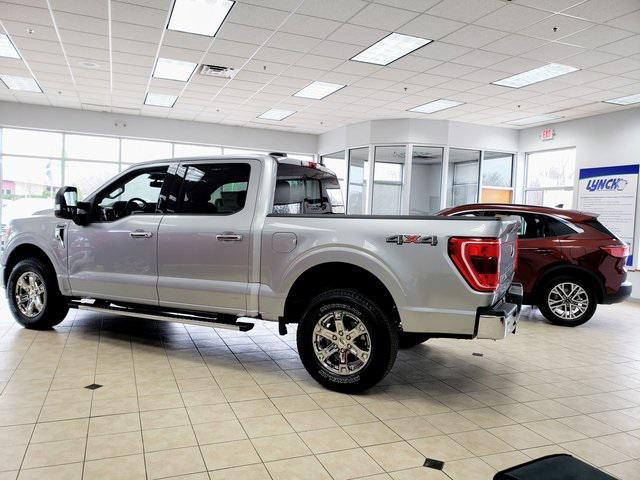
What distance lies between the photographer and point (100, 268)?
4391mm

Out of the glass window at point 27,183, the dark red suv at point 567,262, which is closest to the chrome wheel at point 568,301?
the dark red suv at point 567,262

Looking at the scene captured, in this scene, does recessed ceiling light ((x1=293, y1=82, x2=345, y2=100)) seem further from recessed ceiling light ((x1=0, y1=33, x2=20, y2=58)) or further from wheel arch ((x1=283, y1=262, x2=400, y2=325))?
wheel arch ((x1=283, y1=262, x2=400, y2=325))

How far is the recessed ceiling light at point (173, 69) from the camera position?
8172mm

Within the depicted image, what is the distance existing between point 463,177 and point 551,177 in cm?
199

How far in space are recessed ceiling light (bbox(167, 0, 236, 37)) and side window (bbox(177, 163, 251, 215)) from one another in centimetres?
266

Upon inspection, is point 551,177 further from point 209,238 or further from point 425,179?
point 209,238

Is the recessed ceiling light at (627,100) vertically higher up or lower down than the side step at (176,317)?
higher up

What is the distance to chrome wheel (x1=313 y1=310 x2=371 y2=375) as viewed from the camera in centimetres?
336

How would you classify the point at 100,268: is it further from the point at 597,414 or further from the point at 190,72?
the point at 190,72

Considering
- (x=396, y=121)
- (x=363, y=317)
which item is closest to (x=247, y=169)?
(x=363, y=317)

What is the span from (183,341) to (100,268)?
1.00m

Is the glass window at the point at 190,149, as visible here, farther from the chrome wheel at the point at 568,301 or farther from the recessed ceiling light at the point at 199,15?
the chrome wheel at the point at 568,301

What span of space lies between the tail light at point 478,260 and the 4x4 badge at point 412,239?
108 mm

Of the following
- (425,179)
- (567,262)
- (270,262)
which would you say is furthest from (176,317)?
(425,179)
